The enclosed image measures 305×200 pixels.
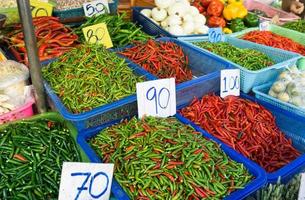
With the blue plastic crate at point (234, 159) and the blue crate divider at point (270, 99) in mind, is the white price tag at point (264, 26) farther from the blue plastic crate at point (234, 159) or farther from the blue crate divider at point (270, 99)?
the blue plastic crate at point (234, 159)

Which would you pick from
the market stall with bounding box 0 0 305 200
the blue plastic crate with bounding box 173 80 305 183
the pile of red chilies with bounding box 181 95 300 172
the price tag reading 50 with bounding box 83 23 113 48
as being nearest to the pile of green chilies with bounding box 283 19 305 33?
the market stall with bounding box 0 0 305 200

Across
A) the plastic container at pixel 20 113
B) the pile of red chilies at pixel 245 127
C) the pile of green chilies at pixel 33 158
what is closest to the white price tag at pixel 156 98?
the pile of red chilies at pixel 245 127

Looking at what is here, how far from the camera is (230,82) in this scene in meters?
2.48

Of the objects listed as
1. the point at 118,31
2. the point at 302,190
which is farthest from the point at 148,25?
the point at 302,190

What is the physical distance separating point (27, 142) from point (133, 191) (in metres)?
0.67

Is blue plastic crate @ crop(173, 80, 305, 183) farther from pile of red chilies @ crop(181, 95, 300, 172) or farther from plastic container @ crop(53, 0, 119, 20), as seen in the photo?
plastic container @ crop(53, 0, 119, 20)

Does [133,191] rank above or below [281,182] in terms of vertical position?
above

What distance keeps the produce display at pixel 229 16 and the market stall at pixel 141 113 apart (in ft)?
2.17

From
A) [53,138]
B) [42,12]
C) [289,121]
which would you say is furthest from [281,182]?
[42,12]

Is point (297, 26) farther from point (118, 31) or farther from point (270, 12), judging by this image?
point (118, 31)

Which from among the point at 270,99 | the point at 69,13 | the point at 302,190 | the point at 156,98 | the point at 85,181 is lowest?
the point at 302,190

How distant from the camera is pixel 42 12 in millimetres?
3166

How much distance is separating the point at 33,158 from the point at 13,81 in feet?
2.00

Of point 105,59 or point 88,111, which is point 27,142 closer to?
point 88,111
